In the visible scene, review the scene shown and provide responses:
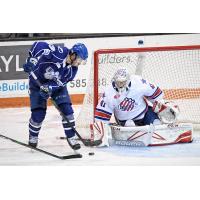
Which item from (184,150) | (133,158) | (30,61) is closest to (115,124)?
(133,158)

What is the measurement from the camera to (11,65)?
3197 millimetres

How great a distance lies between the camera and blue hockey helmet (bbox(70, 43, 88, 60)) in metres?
3.14

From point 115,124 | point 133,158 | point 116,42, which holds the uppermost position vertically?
point 116,42

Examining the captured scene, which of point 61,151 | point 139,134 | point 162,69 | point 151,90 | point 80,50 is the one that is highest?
point 80,50

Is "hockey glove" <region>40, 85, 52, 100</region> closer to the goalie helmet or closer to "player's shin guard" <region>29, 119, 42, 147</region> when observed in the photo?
"player's shin guard" <region>29, 119, 42, 147</region>

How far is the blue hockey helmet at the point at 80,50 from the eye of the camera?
10.3 feet

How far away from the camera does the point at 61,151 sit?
10.7 feet

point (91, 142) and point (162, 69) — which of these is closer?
point (162, 69)

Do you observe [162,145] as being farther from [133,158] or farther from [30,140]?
[30,140]

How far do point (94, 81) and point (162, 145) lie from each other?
1.98 feet

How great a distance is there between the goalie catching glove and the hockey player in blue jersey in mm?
545

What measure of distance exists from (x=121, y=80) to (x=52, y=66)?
1.44ft

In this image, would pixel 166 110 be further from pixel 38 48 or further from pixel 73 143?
pixel 38 48

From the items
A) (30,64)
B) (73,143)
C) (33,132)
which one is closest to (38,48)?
(30,64)
